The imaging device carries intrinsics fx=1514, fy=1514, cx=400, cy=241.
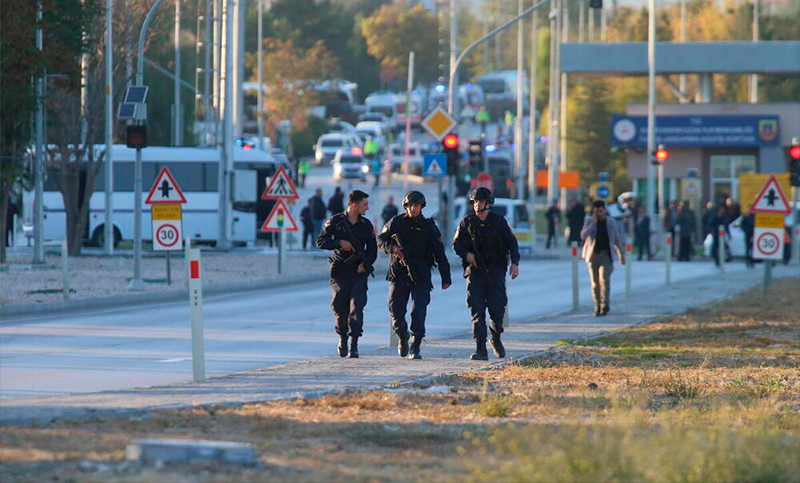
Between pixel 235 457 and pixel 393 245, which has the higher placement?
pixel 393 245

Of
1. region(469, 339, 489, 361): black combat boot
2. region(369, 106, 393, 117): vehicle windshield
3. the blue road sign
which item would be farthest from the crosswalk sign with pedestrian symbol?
region(369, 106, 393, 117): vehicle windshield

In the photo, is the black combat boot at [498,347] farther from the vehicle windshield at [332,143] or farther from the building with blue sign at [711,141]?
the vehicle windshield at [332,143]

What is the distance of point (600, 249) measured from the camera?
21594 mm

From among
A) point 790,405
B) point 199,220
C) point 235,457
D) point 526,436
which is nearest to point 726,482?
point 526,436

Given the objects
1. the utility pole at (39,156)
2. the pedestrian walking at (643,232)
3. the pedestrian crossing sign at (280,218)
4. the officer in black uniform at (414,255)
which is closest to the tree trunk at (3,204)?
the utility pole at (39,156)

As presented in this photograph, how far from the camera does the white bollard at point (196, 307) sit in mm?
12000

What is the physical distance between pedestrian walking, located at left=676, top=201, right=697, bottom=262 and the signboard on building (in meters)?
16.4

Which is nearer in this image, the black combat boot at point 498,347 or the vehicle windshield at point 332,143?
the black combat boot at point 498,347

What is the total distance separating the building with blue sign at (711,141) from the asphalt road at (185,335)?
31.6 meters

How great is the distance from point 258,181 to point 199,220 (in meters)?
3.33

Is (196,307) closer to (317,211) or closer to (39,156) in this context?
(39,156)

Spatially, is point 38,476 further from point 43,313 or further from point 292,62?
point 292,62

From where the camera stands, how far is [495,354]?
15.1 m

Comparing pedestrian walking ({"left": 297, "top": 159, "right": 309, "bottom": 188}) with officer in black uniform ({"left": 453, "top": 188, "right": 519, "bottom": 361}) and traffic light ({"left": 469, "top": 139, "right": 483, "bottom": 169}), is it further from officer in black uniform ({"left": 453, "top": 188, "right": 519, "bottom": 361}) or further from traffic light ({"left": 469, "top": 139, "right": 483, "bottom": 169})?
officer in black uniform ({"left": 453, "top": 188, "right": 519, "bottom": 361})
